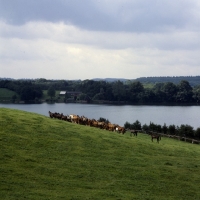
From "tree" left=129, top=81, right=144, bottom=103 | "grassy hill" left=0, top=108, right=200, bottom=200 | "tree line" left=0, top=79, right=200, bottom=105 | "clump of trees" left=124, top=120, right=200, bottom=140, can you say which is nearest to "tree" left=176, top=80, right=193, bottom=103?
"tree line" left=0, top=79, right=200, bottom=105

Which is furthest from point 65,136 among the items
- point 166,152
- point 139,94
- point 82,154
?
point 139,94

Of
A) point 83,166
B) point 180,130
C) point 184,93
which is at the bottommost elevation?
point 83,166

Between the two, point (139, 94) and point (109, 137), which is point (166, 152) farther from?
point (139, 94)

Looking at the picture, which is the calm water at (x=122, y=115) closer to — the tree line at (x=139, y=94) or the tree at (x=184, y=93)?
the tree line at (x=139, y=94)

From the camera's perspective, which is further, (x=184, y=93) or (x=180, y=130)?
(x=184, y=93)

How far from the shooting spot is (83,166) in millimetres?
17422

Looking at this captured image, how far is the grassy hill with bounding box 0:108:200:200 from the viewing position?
1441 cm

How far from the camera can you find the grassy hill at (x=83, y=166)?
14.4 m

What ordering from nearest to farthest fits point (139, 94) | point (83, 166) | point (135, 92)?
point (83, 166) → point (139, 94) → point (135, 92)

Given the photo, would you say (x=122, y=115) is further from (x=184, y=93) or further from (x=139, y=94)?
(x=184, y=93)

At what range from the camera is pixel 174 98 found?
5094 inches

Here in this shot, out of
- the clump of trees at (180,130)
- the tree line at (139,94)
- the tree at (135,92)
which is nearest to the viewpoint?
the clump of trees at (180,130)

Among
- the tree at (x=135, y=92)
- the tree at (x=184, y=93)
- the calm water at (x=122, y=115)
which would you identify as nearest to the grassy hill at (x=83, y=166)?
the calm water at (x=122, y=115)

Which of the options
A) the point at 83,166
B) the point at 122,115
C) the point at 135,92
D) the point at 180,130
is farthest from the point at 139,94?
the point at 83,166
